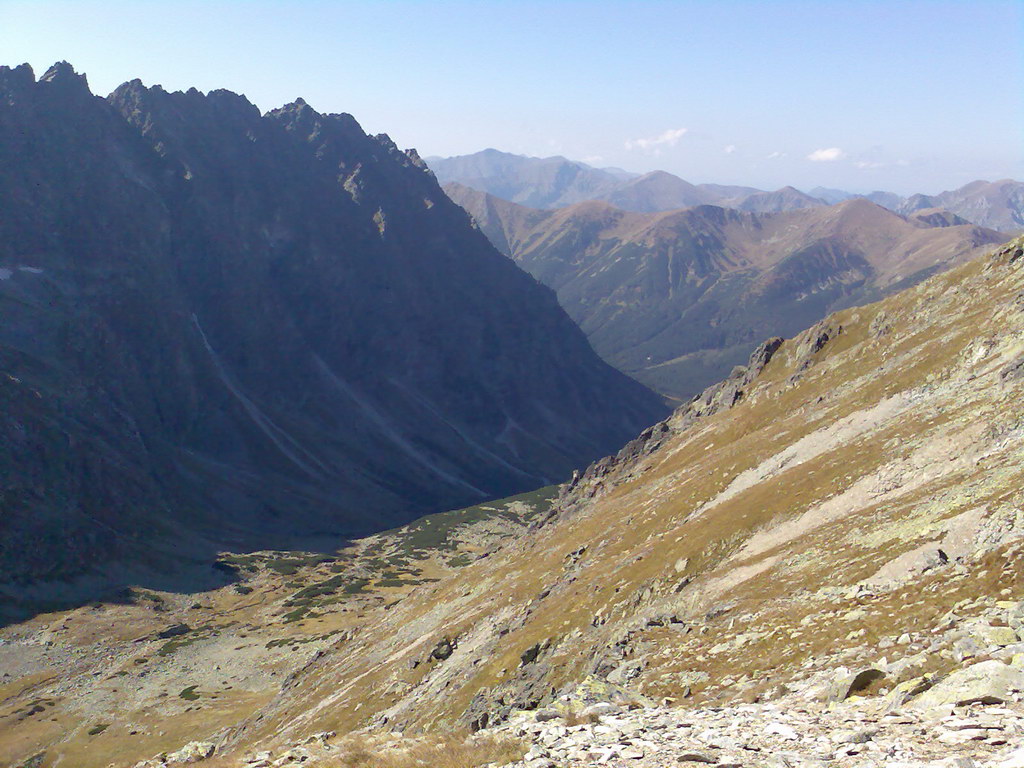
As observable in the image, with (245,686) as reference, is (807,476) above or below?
above

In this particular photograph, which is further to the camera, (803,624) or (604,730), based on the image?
(803,624)

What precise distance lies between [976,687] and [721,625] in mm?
19522

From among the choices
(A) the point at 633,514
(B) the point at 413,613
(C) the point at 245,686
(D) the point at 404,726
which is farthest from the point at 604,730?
(C) the point at 245,686

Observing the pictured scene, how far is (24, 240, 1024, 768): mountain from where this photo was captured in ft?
69.5

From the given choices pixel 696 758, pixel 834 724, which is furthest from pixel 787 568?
pixel 696 758

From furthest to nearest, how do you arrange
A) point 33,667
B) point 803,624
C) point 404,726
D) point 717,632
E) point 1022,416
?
point 33,667 → point 404,726 → point 1022,416 → point 717,632 → point 803,624

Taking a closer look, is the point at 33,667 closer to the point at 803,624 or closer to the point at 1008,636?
the point at 803,624

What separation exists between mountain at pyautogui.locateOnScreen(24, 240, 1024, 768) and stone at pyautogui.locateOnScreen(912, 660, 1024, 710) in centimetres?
8

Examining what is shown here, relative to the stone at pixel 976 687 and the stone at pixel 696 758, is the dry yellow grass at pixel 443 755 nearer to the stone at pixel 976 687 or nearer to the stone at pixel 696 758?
the stone at pixel 696 758

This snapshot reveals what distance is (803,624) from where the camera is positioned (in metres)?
32.2

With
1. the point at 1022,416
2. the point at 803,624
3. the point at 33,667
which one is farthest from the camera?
the point at 33,667

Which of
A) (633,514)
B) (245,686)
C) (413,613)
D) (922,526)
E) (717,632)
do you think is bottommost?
(245,686)

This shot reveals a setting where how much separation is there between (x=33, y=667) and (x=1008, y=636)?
148552 mm

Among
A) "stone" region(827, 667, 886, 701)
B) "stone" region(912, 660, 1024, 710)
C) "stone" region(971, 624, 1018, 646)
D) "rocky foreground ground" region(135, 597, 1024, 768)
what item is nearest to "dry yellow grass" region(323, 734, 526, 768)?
"rocky foreground ground" region(135, 597, 1024, 768)
